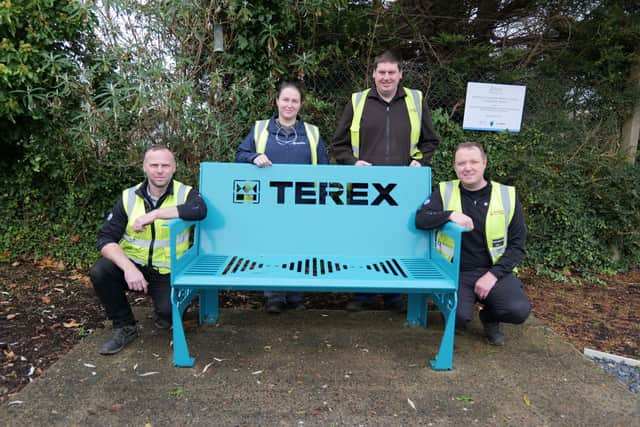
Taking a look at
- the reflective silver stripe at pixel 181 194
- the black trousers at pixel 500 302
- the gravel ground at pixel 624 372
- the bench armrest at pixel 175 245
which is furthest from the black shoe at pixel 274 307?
the gravel ground at pixel 624 372

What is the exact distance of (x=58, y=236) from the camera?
185 inches

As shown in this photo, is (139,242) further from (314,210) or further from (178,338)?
(314,210)

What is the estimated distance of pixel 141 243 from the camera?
2912 mm

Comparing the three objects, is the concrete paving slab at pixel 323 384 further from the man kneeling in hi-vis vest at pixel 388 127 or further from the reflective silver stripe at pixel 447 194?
the man kneeling in hi-vis vest at pixel 388 127

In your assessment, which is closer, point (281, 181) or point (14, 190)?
point (281, 181)

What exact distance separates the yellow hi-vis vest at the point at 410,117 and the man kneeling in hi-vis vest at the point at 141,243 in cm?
126

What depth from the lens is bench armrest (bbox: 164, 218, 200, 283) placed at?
2441mm

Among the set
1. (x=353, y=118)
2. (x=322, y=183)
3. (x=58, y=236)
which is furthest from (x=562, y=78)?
(x=58, y=236)

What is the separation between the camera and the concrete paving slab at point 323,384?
213 centimetres

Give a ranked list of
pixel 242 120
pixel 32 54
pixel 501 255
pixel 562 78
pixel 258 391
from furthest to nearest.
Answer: pixel 562 78 < pixel 242 120 < pixel 32 54 < pixel 501 255 < pixel 258 391

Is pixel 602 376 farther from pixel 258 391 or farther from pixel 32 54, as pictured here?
pixel 32 54

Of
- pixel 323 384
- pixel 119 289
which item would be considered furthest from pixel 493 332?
pixel 119 289

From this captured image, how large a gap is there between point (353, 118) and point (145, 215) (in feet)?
5.52

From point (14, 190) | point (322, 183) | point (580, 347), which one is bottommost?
point (580, 347)
